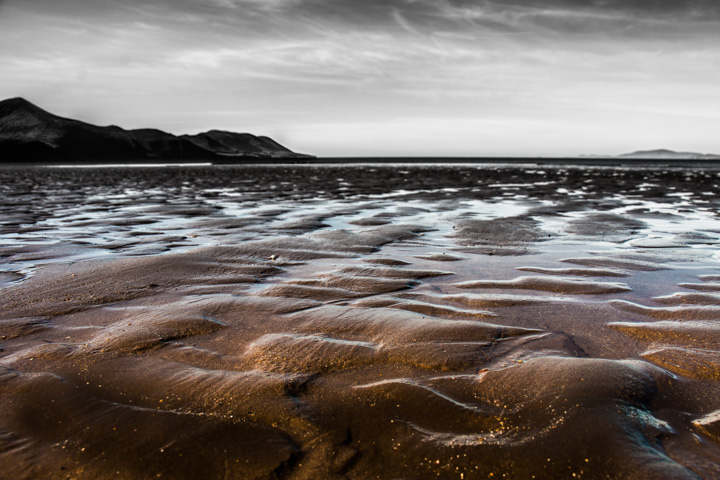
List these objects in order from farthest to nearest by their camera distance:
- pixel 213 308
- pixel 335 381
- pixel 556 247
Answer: pixel 556 247 → pixel 213 308 → pixel 335 381

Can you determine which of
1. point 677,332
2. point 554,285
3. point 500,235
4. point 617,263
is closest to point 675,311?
point 677,332

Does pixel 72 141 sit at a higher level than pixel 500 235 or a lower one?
higher

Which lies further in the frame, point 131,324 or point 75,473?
point 131,324

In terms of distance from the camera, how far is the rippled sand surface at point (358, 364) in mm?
2105

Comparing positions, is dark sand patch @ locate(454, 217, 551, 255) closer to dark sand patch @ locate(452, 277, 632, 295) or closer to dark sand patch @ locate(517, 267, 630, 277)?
dark sand patch @ locate(517, 267, 630, 277)

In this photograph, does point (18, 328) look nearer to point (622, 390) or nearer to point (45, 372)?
point (45, 372)

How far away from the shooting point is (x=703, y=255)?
690 centimetres

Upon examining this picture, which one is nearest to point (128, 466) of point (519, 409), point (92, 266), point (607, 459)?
point (519, 409)

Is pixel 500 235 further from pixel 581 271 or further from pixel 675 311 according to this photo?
pixel 675 311

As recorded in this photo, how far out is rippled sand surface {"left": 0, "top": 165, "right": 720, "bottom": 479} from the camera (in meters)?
2.11

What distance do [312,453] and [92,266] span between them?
5.06 meters

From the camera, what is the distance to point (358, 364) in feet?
10.1

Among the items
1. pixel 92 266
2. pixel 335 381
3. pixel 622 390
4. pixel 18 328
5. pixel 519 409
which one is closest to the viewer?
pixel 519 409

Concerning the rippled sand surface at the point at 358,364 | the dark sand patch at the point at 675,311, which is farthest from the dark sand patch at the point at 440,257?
the dark sand patch at the point at 675,311
